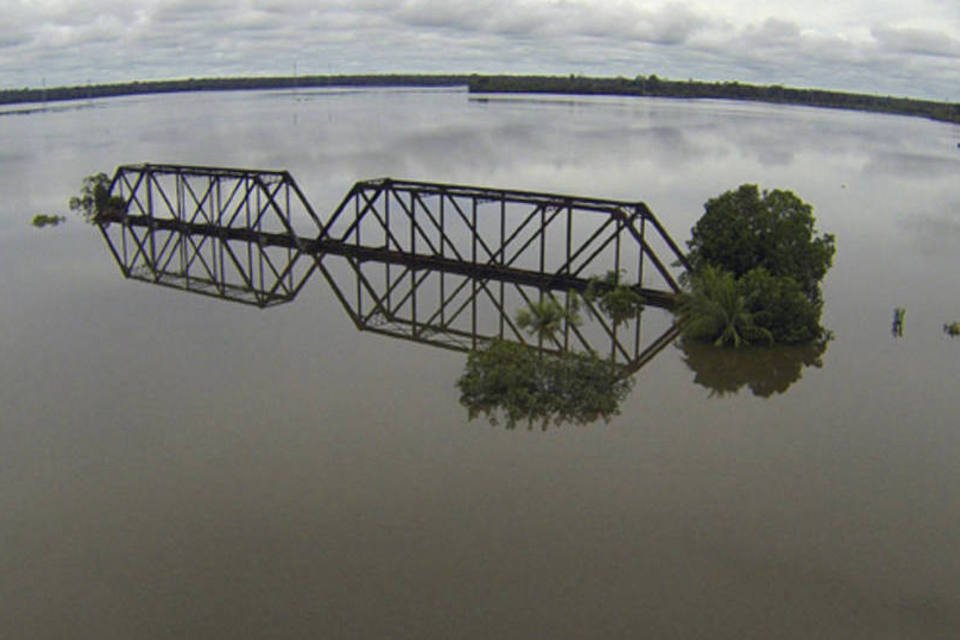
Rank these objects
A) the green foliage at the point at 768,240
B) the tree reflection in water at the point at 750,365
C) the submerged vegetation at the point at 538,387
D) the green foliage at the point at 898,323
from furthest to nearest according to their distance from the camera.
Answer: the green foliage at the point at 768,240 → the green foliage at the point at 898,323 → the tree reflection in water at the point at 750,365 → the submerged vegetation at the point at 538,387

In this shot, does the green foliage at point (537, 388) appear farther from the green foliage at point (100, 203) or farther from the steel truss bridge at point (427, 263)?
the green foliage at point (100, 203)

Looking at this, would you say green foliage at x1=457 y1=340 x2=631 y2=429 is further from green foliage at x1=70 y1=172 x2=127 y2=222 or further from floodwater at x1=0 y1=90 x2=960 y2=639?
green foliage at x1=70 y1=172 x2=127 y2=222

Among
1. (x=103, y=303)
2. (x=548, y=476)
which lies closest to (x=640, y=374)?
(x=548, y=476)

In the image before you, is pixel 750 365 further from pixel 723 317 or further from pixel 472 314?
pixel 472 314

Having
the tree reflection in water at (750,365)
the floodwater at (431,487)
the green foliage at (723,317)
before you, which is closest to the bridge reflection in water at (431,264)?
the green foliage at (723,317)

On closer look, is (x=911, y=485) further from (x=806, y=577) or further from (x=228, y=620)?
(x=228, y=620)
